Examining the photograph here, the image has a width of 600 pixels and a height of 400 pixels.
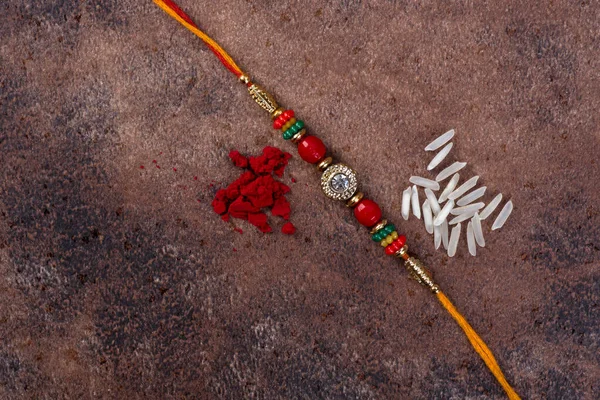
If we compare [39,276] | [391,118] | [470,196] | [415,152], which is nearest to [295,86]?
[391,118]

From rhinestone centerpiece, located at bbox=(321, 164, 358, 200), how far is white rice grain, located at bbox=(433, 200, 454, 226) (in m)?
0.25

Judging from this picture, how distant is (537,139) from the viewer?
1166 mm

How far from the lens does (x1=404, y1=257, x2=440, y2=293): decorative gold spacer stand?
111cm

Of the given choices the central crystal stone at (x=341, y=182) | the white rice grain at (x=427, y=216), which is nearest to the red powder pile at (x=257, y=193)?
the central crystal stone at (x=341, y=182)

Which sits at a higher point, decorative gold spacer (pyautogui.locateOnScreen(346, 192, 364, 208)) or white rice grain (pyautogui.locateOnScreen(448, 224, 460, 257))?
decorative gold spacer (pyautogui.locateOnScreen(346, 192, 364, 208))

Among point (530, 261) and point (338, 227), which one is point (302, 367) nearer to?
point (338, 227)

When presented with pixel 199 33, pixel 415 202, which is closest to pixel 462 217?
pixel 415 202

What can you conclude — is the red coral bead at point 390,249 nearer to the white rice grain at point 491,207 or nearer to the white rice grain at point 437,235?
the white rice grain at point 437,235

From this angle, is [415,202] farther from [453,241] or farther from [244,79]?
[244,79]

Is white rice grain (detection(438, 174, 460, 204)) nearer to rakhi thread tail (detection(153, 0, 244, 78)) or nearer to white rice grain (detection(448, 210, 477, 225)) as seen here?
white rice grain (detection(448, 210, 477, 225))

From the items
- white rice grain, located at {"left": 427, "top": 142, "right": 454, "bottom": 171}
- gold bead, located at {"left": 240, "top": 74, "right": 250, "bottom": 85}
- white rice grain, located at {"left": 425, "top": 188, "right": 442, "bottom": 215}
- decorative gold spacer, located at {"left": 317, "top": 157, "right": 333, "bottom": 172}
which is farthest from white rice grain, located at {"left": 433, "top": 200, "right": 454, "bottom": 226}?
gold bead, located at {"left": 240, "top": 74, "right": 250, "bottom": 85}

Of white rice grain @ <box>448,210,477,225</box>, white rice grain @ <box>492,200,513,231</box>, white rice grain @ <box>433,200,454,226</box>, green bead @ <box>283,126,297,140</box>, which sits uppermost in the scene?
green bead @ <box>283,126,297,140</box>

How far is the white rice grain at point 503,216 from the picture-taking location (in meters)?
1.16

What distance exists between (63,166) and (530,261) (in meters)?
1.35
